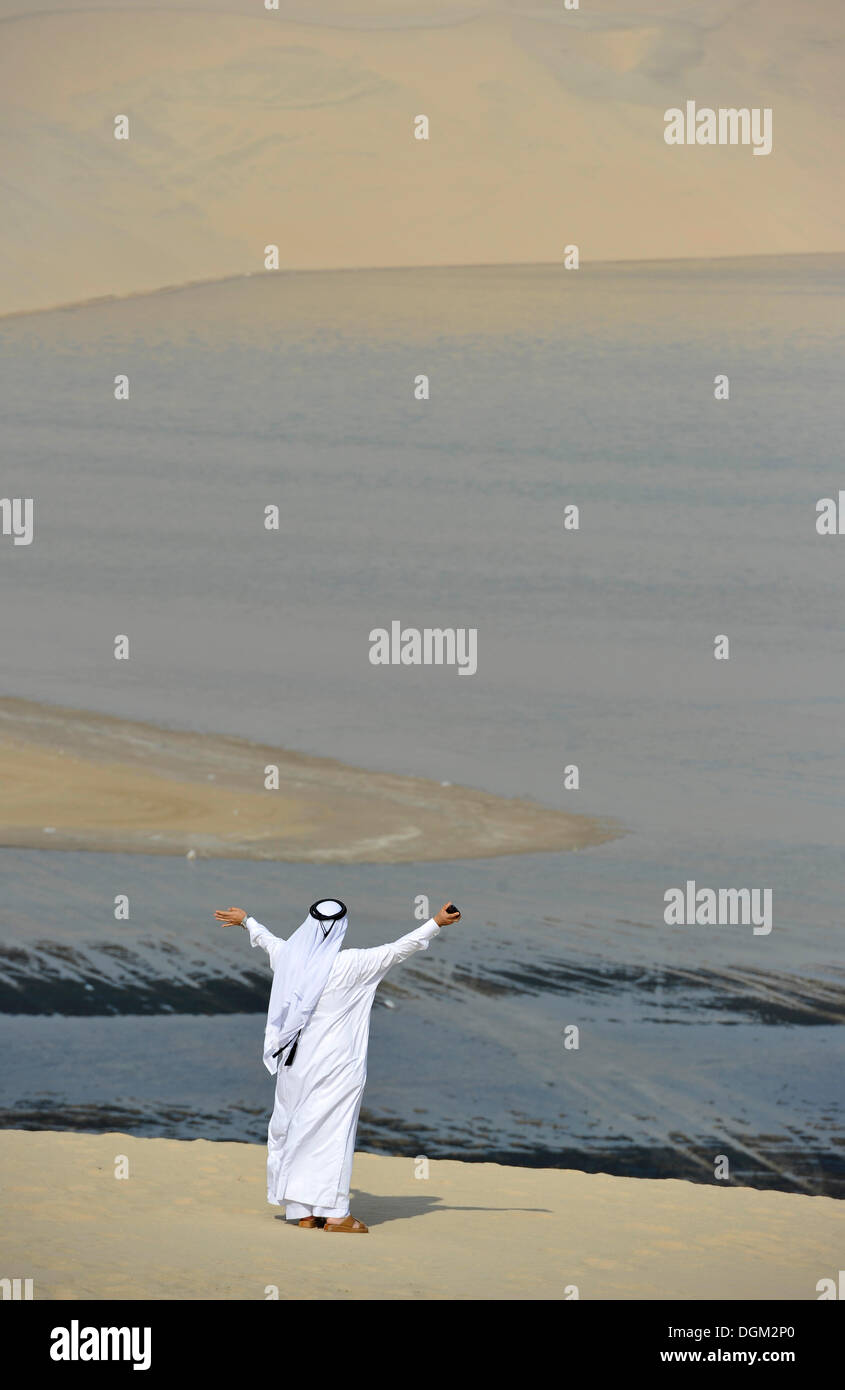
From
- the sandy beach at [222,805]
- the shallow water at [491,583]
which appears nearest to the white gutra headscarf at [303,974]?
the shallow water at [491,583]

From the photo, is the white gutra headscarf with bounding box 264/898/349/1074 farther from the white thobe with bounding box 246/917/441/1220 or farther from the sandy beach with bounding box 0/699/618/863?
the sandy beach with bounding box 0/699/618/863

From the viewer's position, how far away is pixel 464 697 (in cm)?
1363

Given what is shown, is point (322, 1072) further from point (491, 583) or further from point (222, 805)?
point (491, 583)

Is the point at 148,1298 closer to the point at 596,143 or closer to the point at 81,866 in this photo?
the point at 81,866

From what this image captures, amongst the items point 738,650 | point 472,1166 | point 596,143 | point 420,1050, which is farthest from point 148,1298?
point 596,143

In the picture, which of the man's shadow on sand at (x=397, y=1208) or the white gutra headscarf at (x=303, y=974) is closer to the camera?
the white gutra headscarf at (x=303, y=974)

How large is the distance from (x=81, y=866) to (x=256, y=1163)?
4593 millimetres

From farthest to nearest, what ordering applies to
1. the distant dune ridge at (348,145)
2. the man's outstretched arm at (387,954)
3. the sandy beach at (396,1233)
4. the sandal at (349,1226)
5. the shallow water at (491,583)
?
the distant dune ridge at (348,145), the shallow water at (491,583), the sandal at (349,1226), the man's outstretched arm at (387,954), the sandy beach at (396,1233)

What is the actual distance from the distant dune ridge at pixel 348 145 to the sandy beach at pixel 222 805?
407cm

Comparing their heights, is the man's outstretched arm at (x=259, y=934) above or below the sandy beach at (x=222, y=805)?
below

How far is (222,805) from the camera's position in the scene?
42.7ft

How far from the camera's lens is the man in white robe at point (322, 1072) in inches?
260

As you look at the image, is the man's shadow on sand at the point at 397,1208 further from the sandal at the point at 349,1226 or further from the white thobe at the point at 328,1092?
the white thobe at the point at 328,1092

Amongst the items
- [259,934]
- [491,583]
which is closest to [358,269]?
[491,583]
